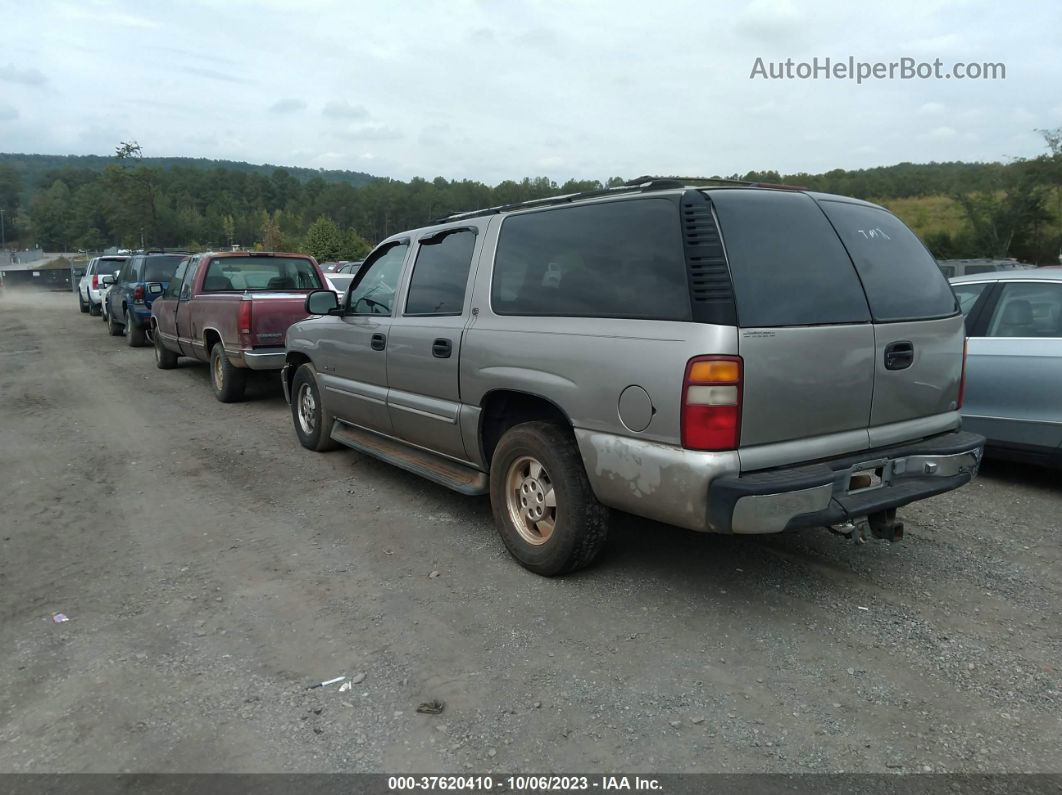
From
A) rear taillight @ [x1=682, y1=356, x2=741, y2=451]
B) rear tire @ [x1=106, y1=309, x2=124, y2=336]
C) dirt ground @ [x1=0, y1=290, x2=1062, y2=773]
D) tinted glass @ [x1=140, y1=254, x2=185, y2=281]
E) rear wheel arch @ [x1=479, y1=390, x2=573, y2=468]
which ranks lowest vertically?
dirt ground @ [x1=0, y1=290, x2=1062, y2=773]

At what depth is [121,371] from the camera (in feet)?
40.2

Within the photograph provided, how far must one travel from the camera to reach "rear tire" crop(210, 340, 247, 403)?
915 centimetres

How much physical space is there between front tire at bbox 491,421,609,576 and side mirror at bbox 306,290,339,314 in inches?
102

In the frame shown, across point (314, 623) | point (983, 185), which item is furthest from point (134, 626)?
point (983, 185)

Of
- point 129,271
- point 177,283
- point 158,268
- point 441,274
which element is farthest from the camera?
point 129,271

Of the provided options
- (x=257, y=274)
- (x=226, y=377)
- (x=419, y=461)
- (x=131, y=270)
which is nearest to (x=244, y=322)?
(x=226, y=377)

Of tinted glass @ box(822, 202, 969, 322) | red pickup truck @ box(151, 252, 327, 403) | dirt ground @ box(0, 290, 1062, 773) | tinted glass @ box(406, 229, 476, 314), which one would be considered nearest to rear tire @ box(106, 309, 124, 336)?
red pickup truck @ box(151, 252, 327, 403)

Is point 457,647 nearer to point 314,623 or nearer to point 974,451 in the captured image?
point 314,623

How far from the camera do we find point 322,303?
6188 millimetres

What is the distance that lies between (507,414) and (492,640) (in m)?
1.40

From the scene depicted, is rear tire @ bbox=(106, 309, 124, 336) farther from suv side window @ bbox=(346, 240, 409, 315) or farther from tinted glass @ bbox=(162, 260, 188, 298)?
suv side window @ bbox=(346, 240, 409, 315)

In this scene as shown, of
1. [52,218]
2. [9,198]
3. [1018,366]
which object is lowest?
[1018,366]

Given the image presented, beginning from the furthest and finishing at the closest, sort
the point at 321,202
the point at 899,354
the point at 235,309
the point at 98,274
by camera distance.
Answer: the point at 321,202 → the point at 98,274 → the point at 235,309 → the point at 899,354

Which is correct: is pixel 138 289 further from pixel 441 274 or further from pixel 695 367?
pixel 695 367
